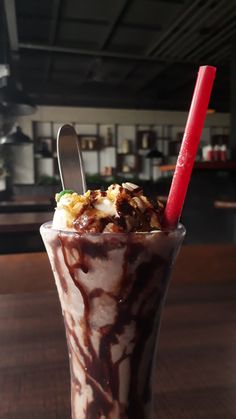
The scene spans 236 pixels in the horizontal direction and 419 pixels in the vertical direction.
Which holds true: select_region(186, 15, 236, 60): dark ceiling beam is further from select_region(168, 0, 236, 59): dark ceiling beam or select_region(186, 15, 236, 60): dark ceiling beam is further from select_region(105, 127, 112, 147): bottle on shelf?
select_region(105, 127, 112, 147): bottle on shelf

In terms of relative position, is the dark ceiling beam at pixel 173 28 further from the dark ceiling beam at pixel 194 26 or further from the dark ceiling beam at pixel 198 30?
the dark ceiling beam at pixel 198 30

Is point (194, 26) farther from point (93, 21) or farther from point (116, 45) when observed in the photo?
point (116, 45)

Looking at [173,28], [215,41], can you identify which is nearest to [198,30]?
[173,28]

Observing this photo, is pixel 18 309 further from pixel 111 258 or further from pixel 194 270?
pixel 194 270

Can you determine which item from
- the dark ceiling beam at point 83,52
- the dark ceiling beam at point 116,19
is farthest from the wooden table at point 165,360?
the dark ceiling beam at point 83,52

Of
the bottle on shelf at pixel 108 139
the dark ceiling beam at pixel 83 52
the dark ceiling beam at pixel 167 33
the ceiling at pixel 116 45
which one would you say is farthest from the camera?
the bottle on shelf at pixel 108 139

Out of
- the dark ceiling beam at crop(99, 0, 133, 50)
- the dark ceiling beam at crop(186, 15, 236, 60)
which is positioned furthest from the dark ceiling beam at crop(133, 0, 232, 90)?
the dark ceiling beam at crop(99, 0, 133, 50)
